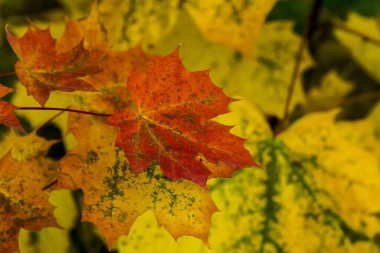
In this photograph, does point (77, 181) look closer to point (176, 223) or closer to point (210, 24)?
point (176, 223)

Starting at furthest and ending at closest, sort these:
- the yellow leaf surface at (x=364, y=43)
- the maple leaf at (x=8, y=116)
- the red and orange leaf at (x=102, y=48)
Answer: the yellow leaf surface at (x=364, y=43) → the red and orange leaf at (x=102, y=48) → the maple leaf at (x=8, y=116)

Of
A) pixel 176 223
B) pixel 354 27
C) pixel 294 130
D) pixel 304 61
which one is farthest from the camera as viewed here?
pixel 354 27

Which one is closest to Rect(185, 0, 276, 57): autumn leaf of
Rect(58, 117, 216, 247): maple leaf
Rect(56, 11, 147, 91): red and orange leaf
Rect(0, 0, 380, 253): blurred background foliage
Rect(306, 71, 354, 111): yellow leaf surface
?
Rect(0, 0, 380, 253): blurred background foliage

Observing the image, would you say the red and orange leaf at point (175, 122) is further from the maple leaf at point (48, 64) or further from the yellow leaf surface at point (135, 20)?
the yellow leaf surface at point (135, 20)

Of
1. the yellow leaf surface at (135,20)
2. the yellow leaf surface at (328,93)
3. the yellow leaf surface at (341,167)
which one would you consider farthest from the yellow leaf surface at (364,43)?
the yellow leaf surface at (135,20)

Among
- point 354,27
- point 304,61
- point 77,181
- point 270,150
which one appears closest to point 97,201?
point 77,181
